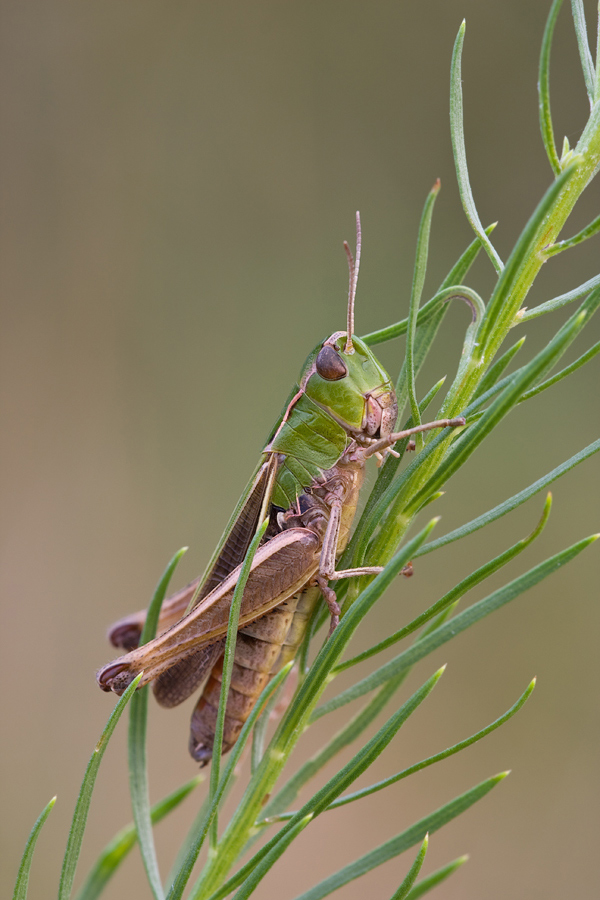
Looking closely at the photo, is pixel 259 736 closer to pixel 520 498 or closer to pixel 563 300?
pixel 520 498

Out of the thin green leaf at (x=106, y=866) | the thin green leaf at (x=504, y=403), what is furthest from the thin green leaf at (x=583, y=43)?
the thin green leaf at (x=106, y=866)

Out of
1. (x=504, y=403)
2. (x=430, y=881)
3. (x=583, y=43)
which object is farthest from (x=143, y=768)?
(x=583, y=43)

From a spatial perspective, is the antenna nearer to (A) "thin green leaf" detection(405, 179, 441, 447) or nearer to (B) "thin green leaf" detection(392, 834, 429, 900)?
(A) "thin green leaf" detection(405, 179, 441, 447)

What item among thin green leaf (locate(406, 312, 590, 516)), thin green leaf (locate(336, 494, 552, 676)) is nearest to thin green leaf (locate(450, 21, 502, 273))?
thin green leaf (locate(406, 312, 590, 516))

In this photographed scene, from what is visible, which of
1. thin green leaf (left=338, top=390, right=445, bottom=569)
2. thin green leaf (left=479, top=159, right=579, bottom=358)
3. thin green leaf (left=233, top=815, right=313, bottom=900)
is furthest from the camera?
thin green leaf (left=338, top=390, right=445, bottom=569)

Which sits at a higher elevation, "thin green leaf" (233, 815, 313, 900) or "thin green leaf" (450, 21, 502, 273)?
"thin green leaf" (450, 21, 502, 273)

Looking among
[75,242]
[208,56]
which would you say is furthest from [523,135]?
[75,242]
